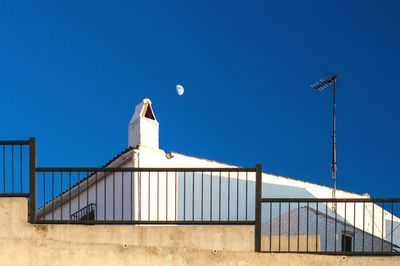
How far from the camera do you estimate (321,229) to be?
47.4ft

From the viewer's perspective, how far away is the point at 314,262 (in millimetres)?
7832

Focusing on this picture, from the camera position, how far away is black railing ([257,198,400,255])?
8188mm

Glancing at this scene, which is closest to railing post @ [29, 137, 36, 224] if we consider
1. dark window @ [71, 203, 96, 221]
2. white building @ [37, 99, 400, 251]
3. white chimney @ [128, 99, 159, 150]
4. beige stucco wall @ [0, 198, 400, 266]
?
beige stucco wall @ [0, 198, 400, 266]

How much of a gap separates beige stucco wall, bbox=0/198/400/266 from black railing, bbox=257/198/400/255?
224 millimetres

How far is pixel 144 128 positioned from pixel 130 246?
7.21 metres

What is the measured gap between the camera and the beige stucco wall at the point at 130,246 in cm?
777

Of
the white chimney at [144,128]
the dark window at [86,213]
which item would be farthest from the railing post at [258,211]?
the dark window at [86,213]

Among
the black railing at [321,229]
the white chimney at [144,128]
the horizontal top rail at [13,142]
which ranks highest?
the white chimney at [144,128]

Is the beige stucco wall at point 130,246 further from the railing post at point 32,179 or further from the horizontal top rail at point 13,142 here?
the horizontal top rail at point 13,142

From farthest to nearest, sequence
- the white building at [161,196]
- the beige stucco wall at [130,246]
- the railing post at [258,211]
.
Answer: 1. the white building at [161,196]
2. the railing post at [258,211]
3. the beige stucco wall at [130,246]

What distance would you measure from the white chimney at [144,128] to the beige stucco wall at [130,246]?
6.46m

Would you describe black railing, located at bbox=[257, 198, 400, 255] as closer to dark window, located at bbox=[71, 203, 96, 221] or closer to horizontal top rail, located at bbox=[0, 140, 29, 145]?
horizontal top rail, located at bbox=[0, 140, 29, 145]

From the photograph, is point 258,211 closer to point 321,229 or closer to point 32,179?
point 32,179

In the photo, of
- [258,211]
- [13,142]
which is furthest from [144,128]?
[258,211]
